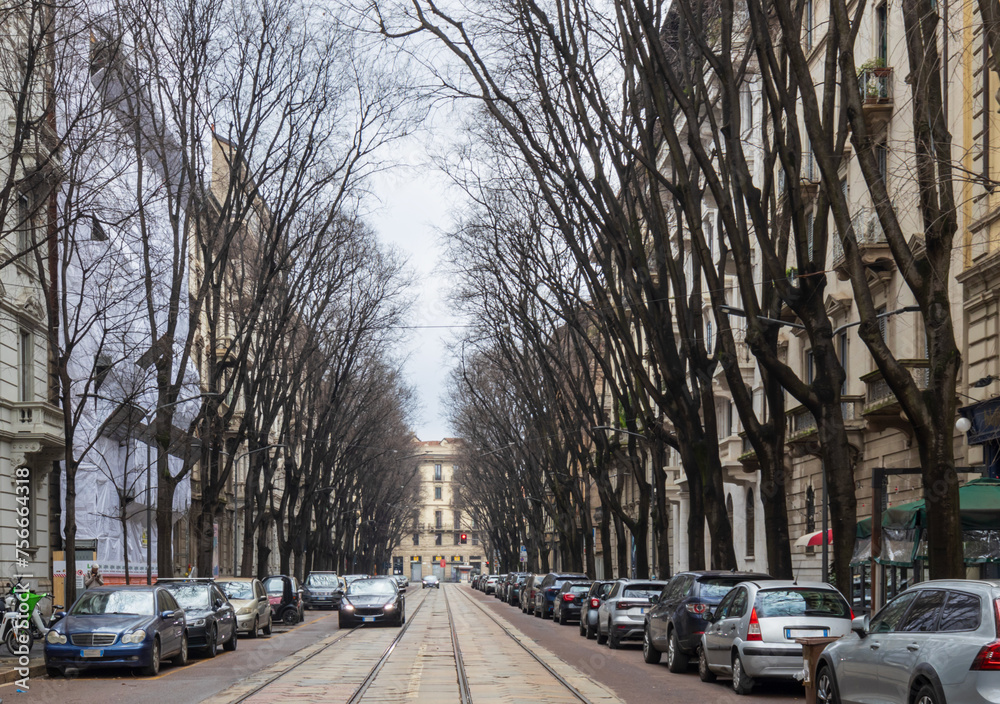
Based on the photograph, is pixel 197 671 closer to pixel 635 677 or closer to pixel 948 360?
pixel 635 677

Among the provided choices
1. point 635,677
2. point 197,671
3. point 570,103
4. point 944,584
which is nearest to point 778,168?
point 570,103

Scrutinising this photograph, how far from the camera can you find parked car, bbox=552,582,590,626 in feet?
135

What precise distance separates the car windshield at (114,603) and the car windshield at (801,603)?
10.4 m

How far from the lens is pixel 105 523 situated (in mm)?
41406

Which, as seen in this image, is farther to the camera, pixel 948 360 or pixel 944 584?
pixel 948 360

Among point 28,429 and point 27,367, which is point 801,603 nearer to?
point 28,429

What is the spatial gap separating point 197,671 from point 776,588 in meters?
9.93

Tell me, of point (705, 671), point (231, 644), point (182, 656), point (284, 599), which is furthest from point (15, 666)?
point (284, 599)

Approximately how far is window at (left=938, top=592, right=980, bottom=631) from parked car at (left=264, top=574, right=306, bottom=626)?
33.1 m

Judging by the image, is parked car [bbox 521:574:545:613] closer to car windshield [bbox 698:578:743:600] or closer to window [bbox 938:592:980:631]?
car windshield [bbox 698:578:743:600]

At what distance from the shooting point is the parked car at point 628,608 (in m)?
27.2

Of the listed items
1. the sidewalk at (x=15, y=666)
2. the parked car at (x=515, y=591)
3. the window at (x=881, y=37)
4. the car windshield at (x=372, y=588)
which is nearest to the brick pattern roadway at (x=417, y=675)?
the sidewalk at (x=15, y=666)

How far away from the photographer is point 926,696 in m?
10.0

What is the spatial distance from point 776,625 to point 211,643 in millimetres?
12513
